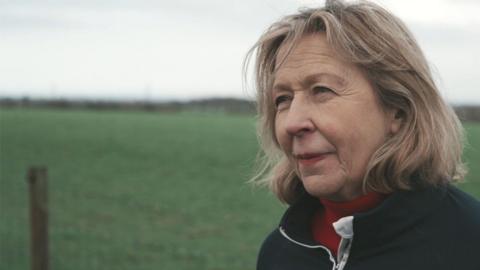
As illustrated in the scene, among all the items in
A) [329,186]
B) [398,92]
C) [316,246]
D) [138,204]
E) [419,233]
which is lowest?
[138,204]

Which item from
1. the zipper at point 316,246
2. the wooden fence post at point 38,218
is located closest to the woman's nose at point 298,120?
the zipper at point 316,246

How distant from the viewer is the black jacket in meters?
2.02

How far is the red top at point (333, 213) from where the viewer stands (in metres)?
2.14

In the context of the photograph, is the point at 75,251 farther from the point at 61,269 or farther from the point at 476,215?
the point at 476,215

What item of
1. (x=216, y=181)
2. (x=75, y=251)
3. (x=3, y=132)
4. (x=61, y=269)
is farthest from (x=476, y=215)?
(x=3, y=132)

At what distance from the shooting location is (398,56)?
2082 mm

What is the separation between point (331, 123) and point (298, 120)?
0.09 m

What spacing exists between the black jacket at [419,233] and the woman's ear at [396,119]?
0.59ft

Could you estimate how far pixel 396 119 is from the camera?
84.2 inches

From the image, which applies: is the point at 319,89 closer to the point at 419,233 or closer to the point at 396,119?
the point at 396,119

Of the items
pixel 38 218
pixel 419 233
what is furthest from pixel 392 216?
pixel 38 218

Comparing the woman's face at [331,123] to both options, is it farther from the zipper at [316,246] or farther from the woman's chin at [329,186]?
the zipper at [316,246]

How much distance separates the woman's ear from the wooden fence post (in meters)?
4.63

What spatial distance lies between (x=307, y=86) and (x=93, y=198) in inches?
628
